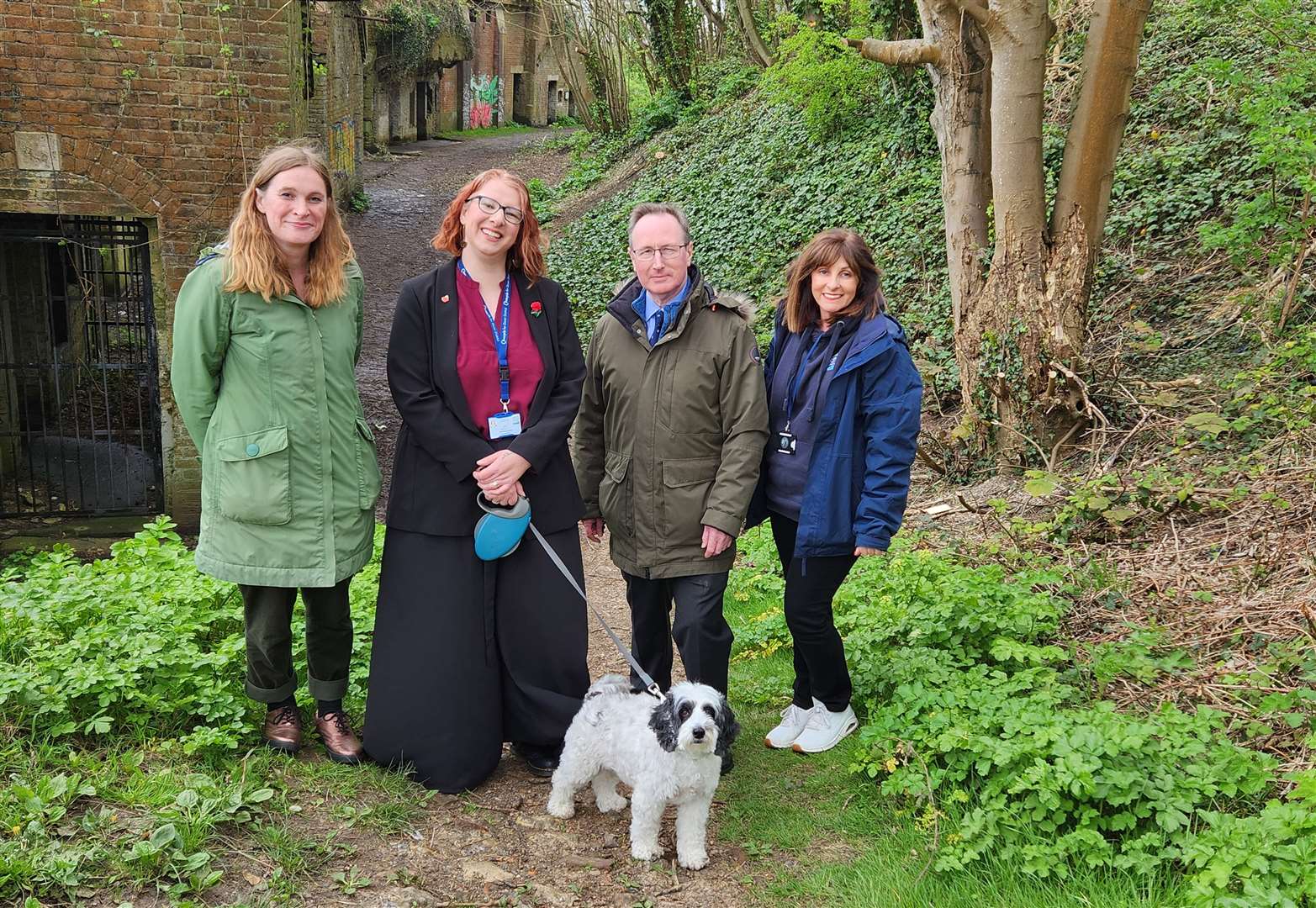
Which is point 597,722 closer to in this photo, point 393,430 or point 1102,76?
point 1102,76

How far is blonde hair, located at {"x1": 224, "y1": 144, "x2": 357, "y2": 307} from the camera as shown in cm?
343

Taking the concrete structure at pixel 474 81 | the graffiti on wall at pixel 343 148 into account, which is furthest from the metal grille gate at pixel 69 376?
the concrete structure at pixel 474 81

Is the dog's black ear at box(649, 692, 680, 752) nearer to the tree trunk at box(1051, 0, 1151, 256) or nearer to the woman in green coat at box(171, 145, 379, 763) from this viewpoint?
the woman in green coat at box(171, 145, 379, 763)

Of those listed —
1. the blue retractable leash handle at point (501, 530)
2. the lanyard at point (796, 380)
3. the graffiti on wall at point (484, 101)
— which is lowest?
the blue retractable leash handle at point (501, 530)

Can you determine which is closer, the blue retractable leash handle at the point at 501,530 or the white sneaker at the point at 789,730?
the blue retractable leash handle at the point at 501,530

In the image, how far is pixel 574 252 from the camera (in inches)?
699

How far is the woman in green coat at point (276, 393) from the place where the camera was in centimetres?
345

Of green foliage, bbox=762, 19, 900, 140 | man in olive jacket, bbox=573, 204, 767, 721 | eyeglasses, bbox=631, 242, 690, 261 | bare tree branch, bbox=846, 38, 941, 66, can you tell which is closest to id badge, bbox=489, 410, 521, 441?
man in olive jacket, bbox=573, 204, 767, 721

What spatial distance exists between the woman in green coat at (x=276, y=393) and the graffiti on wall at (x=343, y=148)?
16393mm

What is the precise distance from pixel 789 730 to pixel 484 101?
39.3 meters

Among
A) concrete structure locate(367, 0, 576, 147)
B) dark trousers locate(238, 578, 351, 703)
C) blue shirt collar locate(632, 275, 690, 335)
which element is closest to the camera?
dark trousers locate(238, 578, 351, 703)

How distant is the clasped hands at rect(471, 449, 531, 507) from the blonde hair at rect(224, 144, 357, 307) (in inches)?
32.3

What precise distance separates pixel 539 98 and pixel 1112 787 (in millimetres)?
42923

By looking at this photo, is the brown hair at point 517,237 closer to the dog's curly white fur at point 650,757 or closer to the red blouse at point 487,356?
the red blouse at point 487,356
